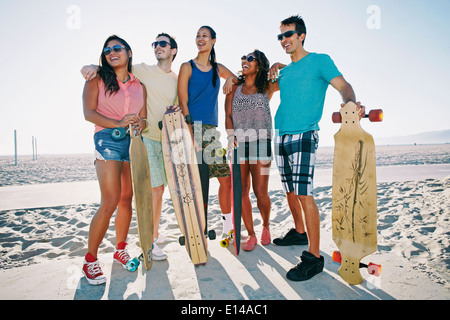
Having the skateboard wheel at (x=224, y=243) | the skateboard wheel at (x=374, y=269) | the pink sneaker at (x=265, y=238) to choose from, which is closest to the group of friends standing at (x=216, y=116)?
the pink sneaker at (x=265, y=238)

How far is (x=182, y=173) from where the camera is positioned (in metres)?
2.73

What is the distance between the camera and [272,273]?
233 centimetres

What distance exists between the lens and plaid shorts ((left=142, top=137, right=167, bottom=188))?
9.37ft

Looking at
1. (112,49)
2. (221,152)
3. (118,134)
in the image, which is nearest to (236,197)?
(221,152)

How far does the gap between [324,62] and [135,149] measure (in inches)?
75.7

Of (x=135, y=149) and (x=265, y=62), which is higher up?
(x=265, y=62)

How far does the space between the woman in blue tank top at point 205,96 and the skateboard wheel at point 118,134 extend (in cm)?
74

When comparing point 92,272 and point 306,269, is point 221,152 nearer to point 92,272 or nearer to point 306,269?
point 306,269

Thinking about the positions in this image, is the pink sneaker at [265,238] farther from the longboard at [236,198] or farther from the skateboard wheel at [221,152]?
the skateboard wheel at [221,152]

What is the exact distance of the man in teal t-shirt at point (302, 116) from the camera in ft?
7.57

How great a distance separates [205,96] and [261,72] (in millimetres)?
694

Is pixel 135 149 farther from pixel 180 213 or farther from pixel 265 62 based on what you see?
pixel 265 62
